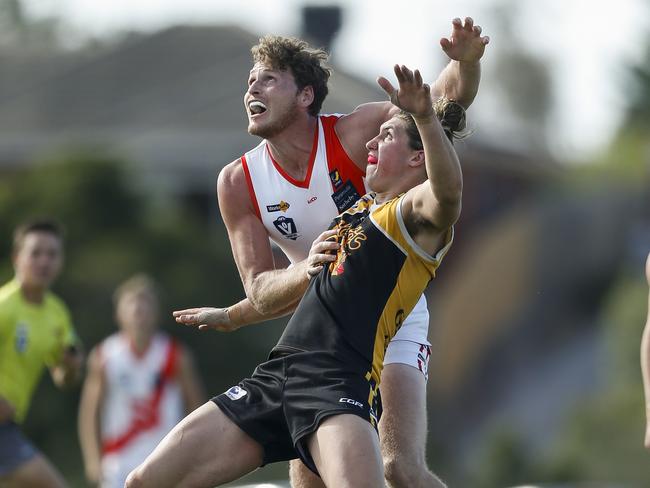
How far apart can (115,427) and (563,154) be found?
5392 centimetres

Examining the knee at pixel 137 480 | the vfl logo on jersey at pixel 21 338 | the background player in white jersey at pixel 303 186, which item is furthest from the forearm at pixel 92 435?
the knee at pixel 137 480

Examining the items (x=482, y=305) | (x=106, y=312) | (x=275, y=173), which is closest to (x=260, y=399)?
(x=275, y=173)

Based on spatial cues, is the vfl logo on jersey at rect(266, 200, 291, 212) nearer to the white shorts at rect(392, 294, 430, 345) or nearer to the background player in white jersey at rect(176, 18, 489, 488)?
the background player in white jersey at rect(176, 18, 489, 488)

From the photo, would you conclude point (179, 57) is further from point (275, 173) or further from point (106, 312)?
point (275, 173)

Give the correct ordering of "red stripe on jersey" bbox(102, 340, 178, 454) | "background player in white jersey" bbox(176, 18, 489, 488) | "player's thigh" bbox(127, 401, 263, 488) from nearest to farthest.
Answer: "player's thigh" bbox(127, 401, 263, 488) < "background player in white jersey" bbox(176, 18, 489, 488) < "red stripe on jersey" bbox(102, 340, 178, 454)

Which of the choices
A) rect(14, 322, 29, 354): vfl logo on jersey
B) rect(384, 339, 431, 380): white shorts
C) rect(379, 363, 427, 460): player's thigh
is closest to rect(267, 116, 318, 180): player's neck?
rect(384, 339, 431, 380): white shorts

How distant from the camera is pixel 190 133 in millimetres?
30797

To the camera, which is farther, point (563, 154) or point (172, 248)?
point (563, 154)

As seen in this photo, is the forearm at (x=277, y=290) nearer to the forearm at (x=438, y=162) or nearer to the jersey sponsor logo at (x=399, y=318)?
the jersey sponsor logo at (x=399, y=318)

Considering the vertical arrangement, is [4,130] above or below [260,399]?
above

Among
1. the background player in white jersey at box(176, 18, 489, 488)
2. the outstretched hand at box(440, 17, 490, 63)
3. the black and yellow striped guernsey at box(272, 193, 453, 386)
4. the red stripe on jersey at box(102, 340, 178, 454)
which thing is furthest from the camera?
the red stripe on jersey at box(102, 340, 178, 454)

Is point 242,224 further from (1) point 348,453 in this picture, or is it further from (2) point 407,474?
(1) point 348,453

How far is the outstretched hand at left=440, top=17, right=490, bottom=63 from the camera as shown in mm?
6738

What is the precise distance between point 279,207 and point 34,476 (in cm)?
365
